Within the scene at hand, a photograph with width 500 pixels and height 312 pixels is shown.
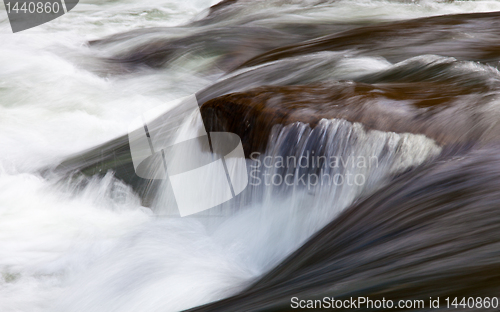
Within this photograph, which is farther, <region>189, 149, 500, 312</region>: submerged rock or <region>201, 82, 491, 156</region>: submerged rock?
<region>201, 82, 491, 156</region>: submerged rock

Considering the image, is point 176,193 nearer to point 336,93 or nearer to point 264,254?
point 264,254

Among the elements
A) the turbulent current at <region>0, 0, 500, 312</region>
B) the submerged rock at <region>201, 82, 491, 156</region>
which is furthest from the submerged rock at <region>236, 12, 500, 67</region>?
the submerged rock at <region>201, 82, 491, 156</region>

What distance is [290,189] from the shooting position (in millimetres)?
3059

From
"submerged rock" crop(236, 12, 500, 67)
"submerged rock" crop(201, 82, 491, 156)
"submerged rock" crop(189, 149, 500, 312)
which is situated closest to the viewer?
"submerged rock" crop(189, 149, 500, 312)

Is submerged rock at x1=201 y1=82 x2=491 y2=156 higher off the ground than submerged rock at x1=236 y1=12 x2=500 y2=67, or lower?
higher

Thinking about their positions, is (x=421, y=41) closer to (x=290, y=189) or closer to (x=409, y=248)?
(x=290, y=189)

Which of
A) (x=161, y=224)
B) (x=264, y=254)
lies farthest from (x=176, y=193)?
(x=264, y=254)

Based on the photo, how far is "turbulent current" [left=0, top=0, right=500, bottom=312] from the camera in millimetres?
2049

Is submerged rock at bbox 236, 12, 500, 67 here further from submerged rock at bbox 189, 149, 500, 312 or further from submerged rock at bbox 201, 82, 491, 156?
submerged rock at bbox 189, 149, 500, 312

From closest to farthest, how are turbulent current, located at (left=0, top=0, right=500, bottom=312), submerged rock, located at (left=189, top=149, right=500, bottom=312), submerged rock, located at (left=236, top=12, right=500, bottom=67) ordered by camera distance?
submerged rock, located at (left=189, top=149, right=500, bottom=312) → turbulent current, located at (left=0, top=0, right=500, bottom=312) → submerged rock, located at (left=236, top=12, right=500, bottom=67)

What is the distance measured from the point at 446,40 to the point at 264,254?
2904 mm

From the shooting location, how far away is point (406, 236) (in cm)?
208

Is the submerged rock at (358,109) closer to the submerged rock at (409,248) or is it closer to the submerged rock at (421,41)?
the submerged rock at (409,248)

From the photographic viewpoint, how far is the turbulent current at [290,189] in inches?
80.7
